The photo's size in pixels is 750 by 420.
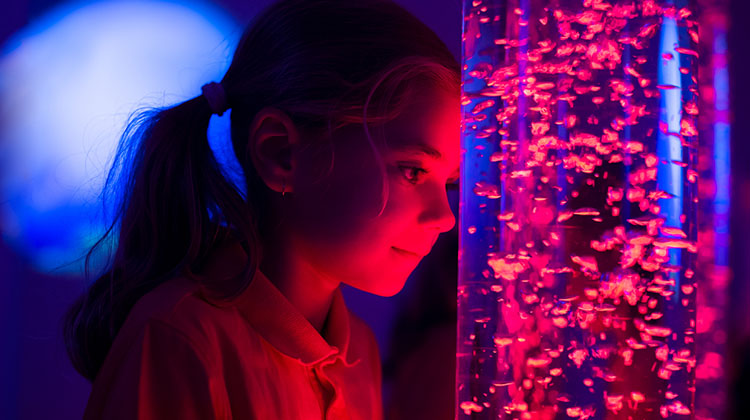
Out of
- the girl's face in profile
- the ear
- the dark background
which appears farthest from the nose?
the dark background

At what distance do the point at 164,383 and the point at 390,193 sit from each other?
312 millimetres

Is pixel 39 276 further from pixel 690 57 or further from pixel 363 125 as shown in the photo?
pixel 690 57

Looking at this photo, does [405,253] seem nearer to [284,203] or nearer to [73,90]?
[284,203]

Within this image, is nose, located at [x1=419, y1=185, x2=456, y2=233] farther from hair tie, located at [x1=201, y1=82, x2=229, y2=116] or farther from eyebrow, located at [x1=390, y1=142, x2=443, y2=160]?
hair tie, located at [x1=201, y1=82, x2=229, y2=116]

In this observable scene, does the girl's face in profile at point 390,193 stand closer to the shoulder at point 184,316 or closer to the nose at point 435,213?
the nose at point 435,213

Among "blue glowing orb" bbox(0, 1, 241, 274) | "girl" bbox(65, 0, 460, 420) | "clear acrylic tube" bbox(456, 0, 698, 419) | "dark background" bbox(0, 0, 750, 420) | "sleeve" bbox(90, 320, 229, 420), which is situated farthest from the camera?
"blue glowing orb" bbox(0, 1, 241, 274)

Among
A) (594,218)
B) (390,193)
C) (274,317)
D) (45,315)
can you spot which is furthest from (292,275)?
(45,315)

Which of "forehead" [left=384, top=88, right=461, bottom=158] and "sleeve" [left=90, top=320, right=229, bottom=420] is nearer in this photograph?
"sleeve" [left=90, top=320, right=229, bottom=420]

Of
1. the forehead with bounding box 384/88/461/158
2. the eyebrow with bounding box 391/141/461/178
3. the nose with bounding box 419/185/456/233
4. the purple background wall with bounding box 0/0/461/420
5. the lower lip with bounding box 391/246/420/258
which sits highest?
the forehead with bounding box 384/88/461/158

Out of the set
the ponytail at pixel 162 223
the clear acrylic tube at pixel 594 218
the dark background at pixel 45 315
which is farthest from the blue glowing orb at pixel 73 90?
the clear acrylic tube at pixel 594 218

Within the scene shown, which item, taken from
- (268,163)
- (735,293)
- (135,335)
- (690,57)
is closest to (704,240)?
(735,293)

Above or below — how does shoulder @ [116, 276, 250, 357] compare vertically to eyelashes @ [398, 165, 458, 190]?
below

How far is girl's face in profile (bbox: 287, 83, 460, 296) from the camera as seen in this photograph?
0.73 metres

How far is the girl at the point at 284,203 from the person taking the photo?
73 cm
